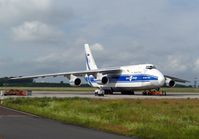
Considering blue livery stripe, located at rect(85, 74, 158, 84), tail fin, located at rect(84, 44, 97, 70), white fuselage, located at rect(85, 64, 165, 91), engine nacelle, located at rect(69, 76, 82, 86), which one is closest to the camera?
white fuselage, located at rect(85, 64, 165, 91)

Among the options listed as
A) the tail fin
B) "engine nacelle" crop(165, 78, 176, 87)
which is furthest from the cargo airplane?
the tail fin

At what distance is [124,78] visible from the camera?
66188 mm

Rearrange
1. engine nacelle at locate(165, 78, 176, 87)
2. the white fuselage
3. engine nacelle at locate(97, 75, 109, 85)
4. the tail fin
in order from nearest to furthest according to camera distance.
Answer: the white fuselage
engine nacelle at locate(165, 78, 176, 87)
engine nacelle at locate(97, 75, 109, 85)
the tail fin

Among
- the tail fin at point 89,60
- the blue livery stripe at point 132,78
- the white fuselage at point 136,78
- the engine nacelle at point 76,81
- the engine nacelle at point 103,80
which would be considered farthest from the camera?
the tail fin at point 89,60

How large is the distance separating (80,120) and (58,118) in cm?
245

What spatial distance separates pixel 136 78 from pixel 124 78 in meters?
2.97

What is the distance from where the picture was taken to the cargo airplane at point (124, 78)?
204ft

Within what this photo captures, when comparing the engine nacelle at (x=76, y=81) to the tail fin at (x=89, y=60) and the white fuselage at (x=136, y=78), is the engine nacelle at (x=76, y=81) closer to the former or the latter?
the white fuselage at (x=136, y=78)

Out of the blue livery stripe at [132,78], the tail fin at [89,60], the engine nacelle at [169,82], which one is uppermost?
the tail fin at [89,60]

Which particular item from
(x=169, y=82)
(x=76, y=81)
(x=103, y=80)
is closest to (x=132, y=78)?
(x=103, y=80)

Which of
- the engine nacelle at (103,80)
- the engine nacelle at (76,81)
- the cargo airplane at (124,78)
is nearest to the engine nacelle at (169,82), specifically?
the cargo airplane at (124,78)

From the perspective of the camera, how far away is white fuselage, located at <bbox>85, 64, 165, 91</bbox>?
203ft

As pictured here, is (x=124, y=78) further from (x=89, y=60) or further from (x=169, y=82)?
(x=89, y=60)

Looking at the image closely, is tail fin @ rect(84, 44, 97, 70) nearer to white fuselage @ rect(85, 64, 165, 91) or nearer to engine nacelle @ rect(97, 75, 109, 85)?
white fuselage @ rect(85, 64, 165, 91)
